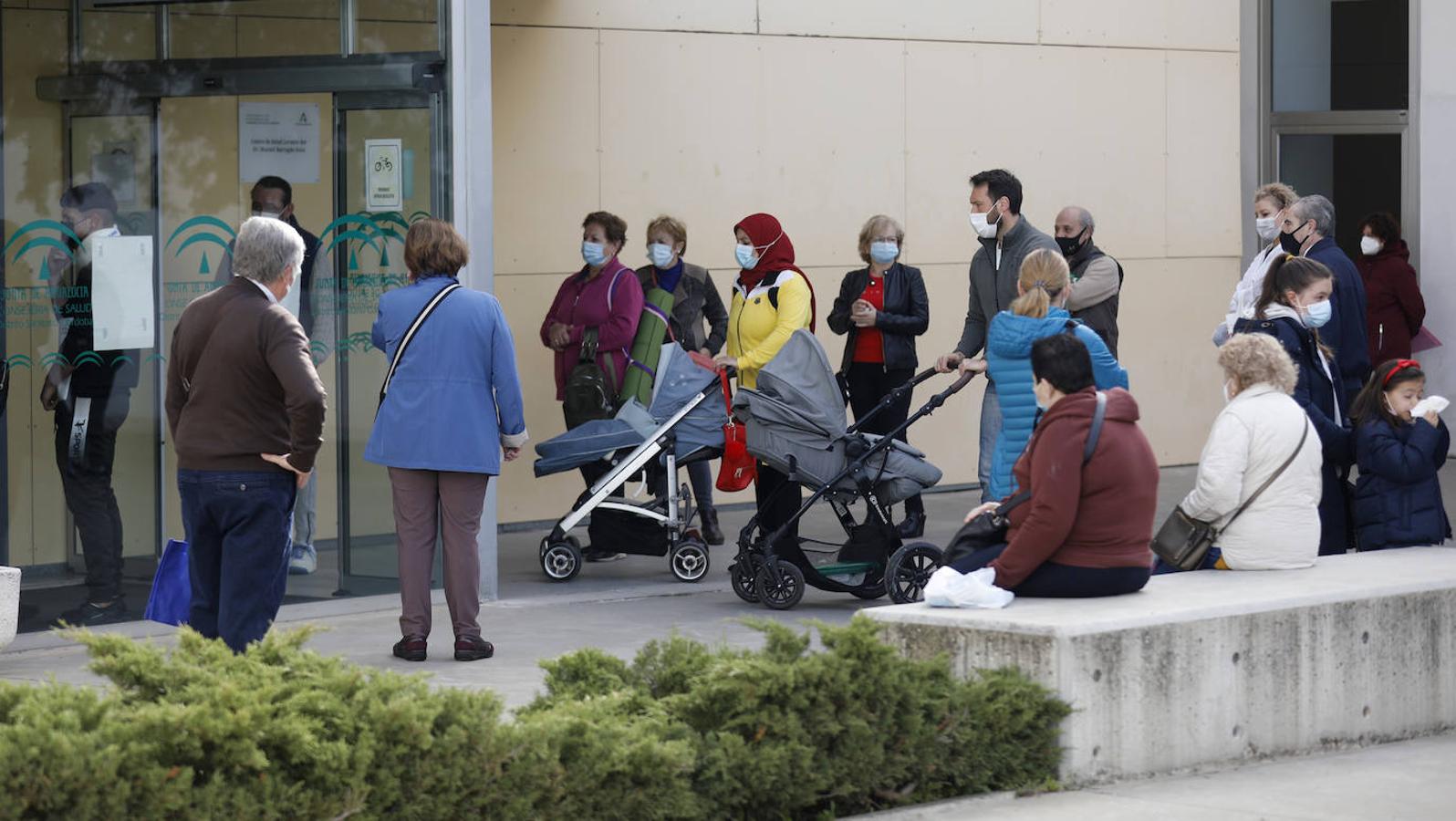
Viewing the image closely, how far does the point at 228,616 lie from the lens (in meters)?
6.65

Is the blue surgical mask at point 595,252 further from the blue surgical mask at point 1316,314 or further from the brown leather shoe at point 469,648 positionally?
the blue surgical mask at point 1316,314

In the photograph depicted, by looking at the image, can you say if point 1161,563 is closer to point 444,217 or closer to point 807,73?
point 444,217

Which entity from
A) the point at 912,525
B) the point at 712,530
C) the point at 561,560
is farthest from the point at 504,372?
the point at 712,530

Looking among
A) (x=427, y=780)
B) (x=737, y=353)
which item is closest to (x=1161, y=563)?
(x=737, y=353)

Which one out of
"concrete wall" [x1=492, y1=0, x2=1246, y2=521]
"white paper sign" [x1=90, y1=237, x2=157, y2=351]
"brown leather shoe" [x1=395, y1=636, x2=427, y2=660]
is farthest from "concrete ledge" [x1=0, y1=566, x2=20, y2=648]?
"concrete wall" [x1=492, y1=0, x2=1246, y2=521]

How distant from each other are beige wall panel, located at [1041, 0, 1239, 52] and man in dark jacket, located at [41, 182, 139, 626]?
25.2 ft

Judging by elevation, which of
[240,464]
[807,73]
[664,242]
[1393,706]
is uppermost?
[807,73]

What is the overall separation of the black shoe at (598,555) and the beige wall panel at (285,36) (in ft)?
9.31

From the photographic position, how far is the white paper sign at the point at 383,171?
31.5 feet

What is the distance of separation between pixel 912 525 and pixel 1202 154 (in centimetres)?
632

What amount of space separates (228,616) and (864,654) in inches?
86.7

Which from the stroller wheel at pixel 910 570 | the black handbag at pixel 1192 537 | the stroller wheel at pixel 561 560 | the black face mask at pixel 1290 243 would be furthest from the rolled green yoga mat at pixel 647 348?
the black handbag at pixel 1192 537

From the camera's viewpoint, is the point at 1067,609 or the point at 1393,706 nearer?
the point at 1067,609

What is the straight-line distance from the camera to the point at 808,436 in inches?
366
